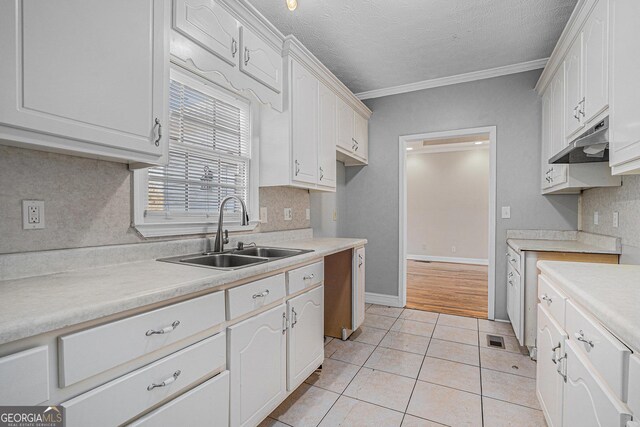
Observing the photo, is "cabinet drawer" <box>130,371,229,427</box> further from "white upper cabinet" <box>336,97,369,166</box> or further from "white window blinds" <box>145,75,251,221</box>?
"white upper cabinet" <box>336,97,369,166</box>

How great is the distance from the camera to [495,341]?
9.16ft

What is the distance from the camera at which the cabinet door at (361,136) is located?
358 cm

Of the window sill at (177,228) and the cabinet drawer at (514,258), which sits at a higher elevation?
the window sill at (177,228)

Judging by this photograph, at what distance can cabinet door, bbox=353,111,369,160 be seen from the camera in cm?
358

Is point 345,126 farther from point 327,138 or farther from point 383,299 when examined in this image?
point 383,299

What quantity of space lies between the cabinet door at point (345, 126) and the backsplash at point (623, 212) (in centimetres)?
222

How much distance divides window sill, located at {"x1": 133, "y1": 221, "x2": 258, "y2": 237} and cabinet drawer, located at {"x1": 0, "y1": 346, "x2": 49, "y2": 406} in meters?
0.92

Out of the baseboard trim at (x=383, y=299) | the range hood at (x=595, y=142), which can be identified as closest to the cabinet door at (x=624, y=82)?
the range hood at (x=595, y=142)

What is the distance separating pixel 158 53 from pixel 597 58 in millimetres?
2300

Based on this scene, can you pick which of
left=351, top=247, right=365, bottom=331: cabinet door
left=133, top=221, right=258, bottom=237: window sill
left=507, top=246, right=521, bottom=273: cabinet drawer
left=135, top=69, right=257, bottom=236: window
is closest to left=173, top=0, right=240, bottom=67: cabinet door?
left=135, top=69, right=257, bottom=236: window

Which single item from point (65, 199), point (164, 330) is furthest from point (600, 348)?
point (65, 199)

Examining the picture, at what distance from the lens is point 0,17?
93cm

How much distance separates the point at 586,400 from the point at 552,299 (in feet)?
1.68

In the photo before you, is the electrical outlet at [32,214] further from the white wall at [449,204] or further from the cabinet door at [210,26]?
the white wall at [449,204]
